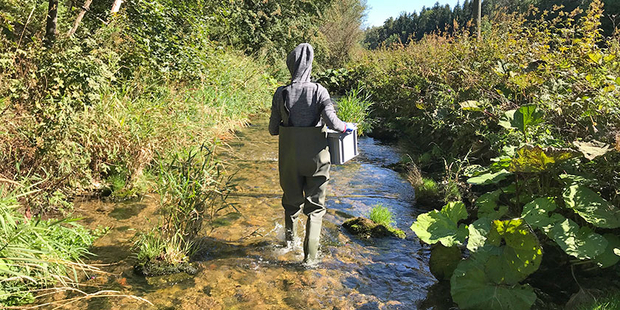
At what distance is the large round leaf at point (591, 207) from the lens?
280 centimetres

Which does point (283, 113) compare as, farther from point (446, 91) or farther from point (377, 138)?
point (377, 138)

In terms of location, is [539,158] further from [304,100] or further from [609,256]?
[304,100]

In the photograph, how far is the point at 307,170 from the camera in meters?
3.86

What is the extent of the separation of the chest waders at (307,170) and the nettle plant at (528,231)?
1.02 meters

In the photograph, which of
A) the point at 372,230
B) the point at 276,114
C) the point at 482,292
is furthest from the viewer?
the point at 372,230

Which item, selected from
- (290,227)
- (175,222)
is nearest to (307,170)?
Answer: (290,227)

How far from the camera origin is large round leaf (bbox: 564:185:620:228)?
280 centimetres

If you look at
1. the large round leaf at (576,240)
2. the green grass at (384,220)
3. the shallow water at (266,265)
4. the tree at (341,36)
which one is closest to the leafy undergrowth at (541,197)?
the large round leaf at (576,240)

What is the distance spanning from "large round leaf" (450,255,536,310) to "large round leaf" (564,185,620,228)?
2.22ft

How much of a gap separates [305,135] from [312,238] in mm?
1025

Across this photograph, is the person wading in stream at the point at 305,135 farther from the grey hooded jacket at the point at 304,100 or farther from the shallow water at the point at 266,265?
the shallow water at the point at 266,265

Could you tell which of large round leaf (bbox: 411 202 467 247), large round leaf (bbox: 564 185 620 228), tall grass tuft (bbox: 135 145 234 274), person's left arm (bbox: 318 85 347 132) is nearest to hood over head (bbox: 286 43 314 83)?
person's left arm (bbox: 318 85 347 132)

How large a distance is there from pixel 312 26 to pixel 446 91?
16200mm

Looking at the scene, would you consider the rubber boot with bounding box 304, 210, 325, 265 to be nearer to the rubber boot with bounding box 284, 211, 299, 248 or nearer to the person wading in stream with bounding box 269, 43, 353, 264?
Result: the person wading in stream with bounding box 269, 43, 353, 264
